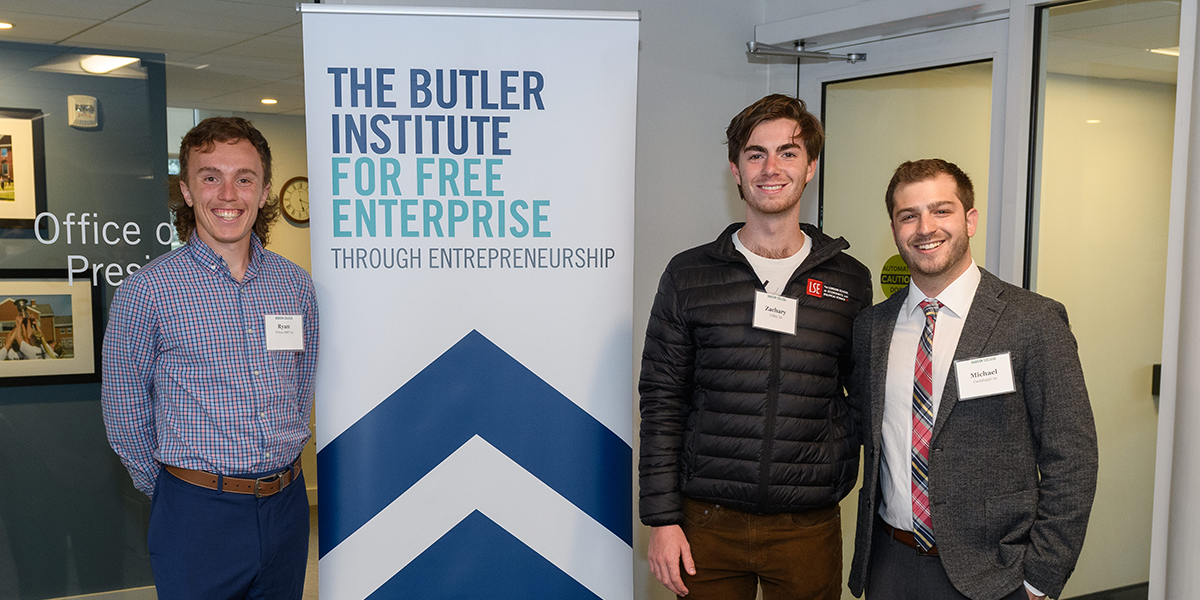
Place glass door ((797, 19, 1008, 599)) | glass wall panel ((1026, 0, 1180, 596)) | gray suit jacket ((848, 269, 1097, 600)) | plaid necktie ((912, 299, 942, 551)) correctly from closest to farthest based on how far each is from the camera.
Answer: gray suit jacket ((848, 269, 1097, 600)) → plaid necktie ((912, 299, 942, 551)) → glass wall panel ((1026, 0, 1180, 596)) → glass door ((797, 19, 1008, 599))

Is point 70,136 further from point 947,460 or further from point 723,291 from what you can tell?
point 947,460

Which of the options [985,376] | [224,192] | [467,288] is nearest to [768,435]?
[985,376]

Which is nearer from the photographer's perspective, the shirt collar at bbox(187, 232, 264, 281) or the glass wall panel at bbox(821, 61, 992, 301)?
the shirt collar at bbox(187, 232, 264, 281)

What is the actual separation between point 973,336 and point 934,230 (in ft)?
0.73

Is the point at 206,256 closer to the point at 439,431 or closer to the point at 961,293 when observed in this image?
the point at 439,431

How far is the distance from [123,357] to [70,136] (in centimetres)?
99

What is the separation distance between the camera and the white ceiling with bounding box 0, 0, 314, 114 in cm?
260

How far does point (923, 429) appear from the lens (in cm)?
178

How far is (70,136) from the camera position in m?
2.63

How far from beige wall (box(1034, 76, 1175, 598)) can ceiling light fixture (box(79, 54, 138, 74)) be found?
2.83 metres

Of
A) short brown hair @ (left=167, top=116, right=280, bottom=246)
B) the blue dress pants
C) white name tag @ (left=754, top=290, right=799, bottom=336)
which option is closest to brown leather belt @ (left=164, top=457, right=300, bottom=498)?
the blue dress pants

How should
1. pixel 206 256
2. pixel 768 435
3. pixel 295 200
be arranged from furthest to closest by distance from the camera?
pixel 295 200 < pixel 206 256 < pixel 768 435

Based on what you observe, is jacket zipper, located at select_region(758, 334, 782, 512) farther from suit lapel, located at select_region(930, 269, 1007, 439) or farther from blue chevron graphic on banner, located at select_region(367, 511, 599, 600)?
blue chevron graphic on banner, located at select_region(367, 511, 599, 600)

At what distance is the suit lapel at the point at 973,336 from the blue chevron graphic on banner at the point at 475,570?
116 centimetres
